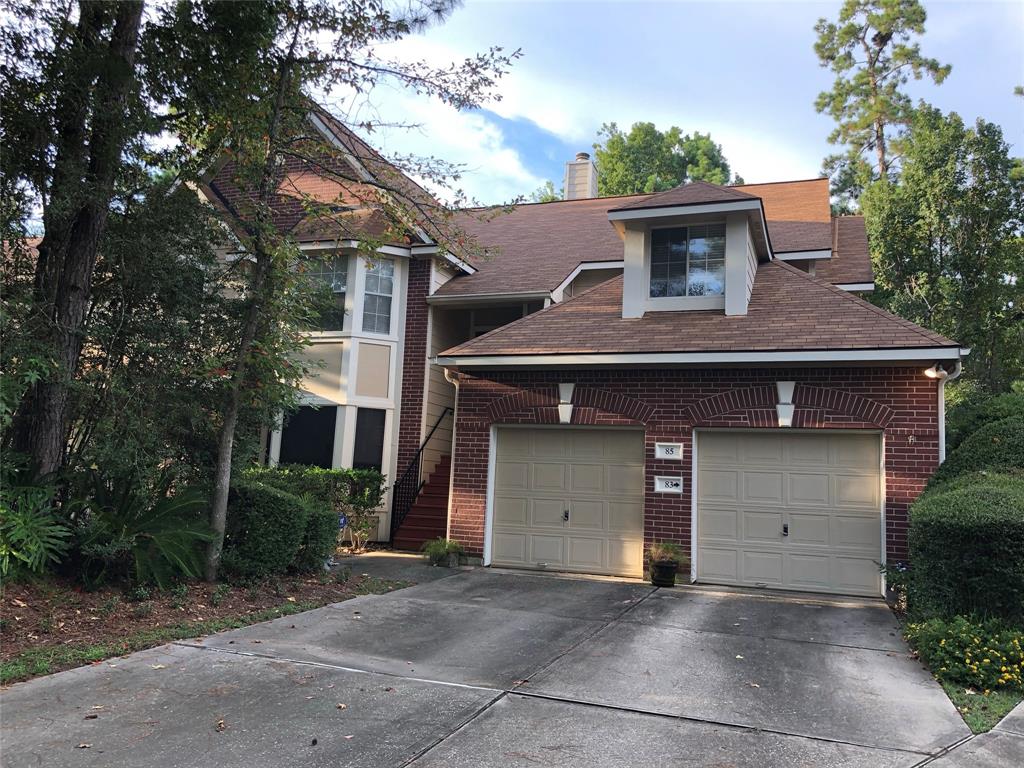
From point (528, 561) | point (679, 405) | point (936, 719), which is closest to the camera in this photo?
point (936, 719)

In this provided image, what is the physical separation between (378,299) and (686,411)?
20.9 ft

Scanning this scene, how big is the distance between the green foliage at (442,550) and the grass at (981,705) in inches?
266

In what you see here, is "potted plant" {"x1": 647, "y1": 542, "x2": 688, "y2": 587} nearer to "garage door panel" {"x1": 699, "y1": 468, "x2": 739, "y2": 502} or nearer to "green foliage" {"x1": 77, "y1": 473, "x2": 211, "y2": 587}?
"garage door panel" {"x1": 699, "y1": 468, "x2": 739, "y2": 502}

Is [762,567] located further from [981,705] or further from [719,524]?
[981,705]

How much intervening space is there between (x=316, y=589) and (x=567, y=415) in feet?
14.0

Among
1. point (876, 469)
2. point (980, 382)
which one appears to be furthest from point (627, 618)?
point (980, 382)

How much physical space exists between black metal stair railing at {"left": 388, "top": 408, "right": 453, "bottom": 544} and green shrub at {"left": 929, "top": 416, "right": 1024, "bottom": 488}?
26.4ft

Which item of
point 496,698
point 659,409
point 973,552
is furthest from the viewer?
point 659,409

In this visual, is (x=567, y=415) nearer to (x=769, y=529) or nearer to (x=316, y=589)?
(x=769, y=529)

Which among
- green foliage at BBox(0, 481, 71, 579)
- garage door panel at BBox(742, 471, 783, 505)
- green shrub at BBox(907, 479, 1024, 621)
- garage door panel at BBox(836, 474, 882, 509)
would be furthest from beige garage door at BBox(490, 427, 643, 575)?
green foliage at BBox(0, 481, 71, 579)

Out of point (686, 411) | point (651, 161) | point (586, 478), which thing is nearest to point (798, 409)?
Answer: point (686, 411)

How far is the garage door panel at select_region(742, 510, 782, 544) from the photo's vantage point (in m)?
9.73

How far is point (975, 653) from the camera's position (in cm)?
546

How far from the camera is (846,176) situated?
31250mm
